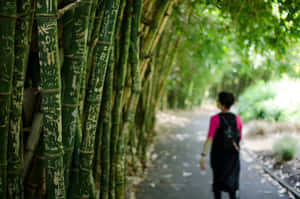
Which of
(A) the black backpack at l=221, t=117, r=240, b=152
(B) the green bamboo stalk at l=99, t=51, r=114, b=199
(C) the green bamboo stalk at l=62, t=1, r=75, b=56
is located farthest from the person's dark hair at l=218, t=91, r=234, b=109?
(C) the green bamboo stalk at l=62, t=1, r=75, b=56

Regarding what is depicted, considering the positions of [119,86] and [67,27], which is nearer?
[67,27]

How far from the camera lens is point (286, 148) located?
4.62 metres

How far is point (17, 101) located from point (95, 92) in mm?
435

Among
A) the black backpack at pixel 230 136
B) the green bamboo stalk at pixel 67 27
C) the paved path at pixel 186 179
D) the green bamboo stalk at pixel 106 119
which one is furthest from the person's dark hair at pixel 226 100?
the green bamboo stalk at pixel 67 27

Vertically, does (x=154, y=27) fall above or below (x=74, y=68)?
above

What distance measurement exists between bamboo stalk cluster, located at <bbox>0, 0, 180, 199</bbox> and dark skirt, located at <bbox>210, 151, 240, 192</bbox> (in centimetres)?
93

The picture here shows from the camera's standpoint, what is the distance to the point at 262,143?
19.8 ft

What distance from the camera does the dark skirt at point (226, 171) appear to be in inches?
98.1

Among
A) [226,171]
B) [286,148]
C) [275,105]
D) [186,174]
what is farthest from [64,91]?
[275,105]

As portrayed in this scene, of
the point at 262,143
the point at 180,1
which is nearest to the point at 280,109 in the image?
the point at 262,143

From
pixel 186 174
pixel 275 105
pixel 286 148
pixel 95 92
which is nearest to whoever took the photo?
pixel 95 92

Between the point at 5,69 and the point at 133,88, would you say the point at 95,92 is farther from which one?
the point at 133,88

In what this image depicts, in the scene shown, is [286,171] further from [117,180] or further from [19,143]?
[19,143]

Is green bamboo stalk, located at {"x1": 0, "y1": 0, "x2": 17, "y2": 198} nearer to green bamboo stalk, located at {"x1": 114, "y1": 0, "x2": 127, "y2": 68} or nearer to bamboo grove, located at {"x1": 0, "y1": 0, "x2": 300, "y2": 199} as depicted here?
bamboo grove, located at {"x1": 0, "y1": 0, "x2": 300, "y2": 199}
